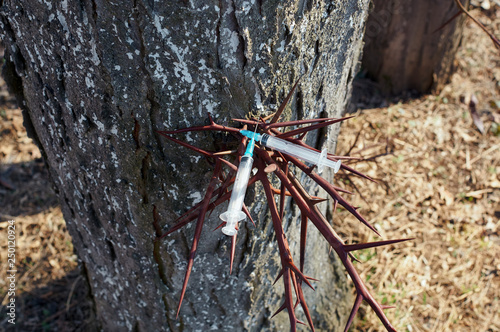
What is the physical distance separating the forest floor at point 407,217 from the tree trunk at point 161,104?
766 mm

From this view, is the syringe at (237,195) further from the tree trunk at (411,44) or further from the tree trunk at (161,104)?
the tree trunk at (411,44)

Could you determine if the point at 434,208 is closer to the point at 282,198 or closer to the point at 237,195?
the point at 282,198

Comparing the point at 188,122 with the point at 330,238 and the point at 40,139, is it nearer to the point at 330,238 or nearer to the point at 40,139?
the point at 330,238

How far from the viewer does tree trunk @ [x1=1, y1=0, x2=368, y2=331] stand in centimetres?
84

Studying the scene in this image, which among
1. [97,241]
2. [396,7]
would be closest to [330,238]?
[97,241]

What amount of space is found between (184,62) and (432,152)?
2.44 metres

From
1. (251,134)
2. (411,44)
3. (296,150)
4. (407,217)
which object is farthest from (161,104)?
(411,44)

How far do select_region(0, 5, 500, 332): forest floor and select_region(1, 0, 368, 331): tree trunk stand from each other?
766 millimetres

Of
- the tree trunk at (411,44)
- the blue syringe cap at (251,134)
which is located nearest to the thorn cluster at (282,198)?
the blue syringe cap at (251,134)

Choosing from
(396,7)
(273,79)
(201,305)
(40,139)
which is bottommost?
(201,305)

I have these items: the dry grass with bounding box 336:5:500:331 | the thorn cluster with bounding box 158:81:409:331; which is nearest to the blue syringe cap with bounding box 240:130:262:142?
the thorn cluster with bounding box 158:81:409:331

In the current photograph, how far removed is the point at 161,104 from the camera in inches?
36.0

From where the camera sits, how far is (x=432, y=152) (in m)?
2.79

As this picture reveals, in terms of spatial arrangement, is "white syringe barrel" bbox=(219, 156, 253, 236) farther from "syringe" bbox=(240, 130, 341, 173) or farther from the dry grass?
the dry grass
